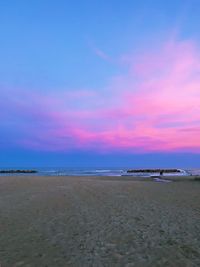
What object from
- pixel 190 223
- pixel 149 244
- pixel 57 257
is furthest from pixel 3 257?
pixel 190 223

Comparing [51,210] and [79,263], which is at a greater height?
[51,210]

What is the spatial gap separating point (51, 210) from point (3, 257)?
281 inches

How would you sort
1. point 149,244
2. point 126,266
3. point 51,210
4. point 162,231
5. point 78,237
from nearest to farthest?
point 126,266 < point 149,244 < point 78,237 < point 162,231 < point 51,210

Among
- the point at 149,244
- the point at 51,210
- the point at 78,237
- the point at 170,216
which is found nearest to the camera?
the point at 149,244

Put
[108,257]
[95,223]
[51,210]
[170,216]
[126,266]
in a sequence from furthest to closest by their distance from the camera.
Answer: [51,210], [170,216], [95,223], [108,257], [126,266]

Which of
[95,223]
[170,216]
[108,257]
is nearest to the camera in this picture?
[108,257]

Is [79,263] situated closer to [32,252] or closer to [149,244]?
[32,252]

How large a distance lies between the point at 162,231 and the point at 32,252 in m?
4.50

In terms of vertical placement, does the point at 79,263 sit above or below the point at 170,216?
below

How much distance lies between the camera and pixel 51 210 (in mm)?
15109

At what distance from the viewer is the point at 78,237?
9.78 meters

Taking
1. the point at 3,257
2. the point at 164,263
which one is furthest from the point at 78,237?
the point at 164,263

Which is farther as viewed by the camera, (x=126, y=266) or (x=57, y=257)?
(x=57, y=257)

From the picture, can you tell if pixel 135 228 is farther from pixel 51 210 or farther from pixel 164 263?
pixel 51 210
